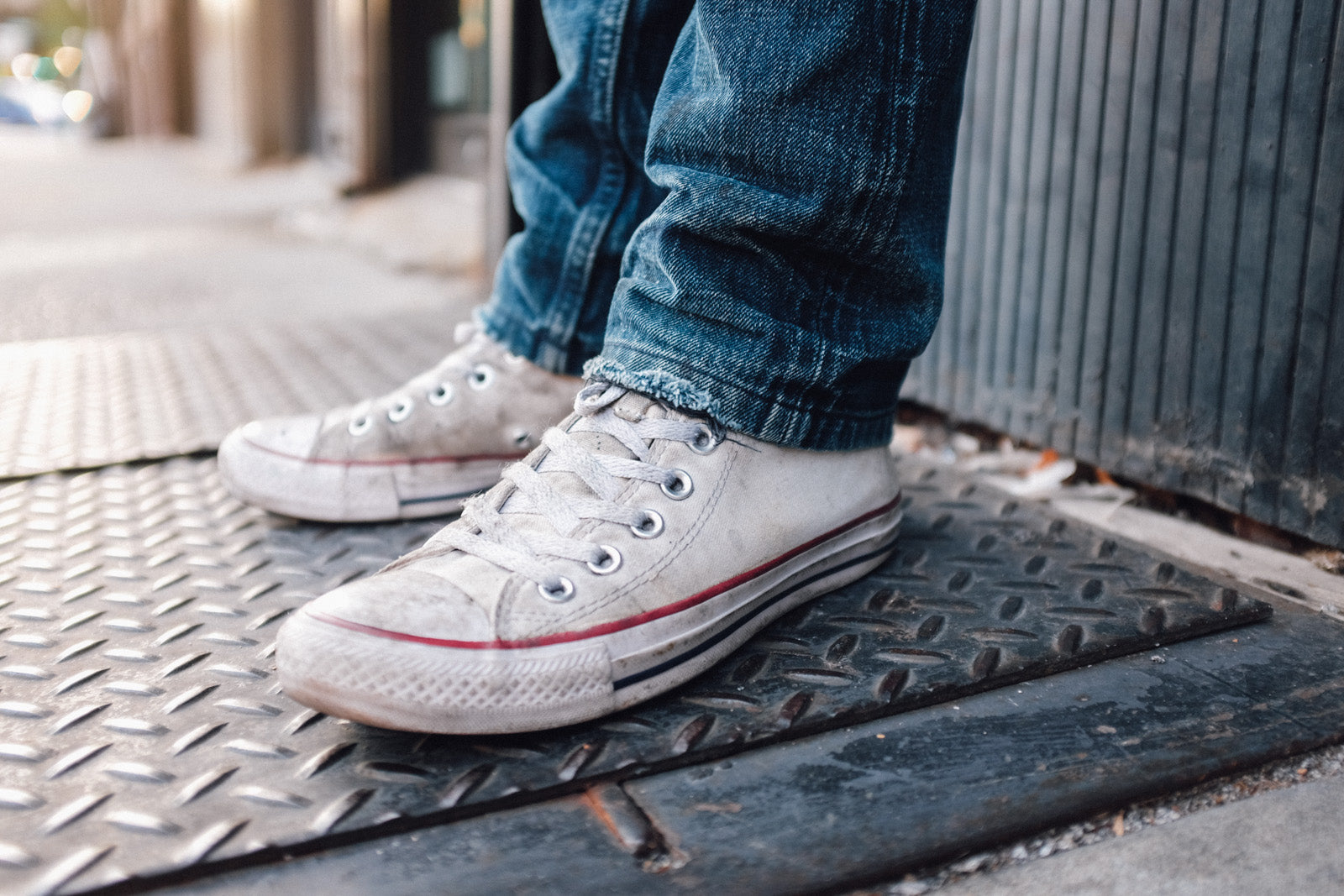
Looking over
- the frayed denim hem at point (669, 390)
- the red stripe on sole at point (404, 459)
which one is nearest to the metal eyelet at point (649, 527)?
the frayed denim hem at point (669, 390)

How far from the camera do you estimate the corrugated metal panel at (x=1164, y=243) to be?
1.23m

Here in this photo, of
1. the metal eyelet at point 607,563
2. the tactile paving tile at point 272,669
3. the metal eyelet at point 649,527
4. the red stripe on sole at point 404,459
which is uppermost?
the metal eyelet at point 649,527

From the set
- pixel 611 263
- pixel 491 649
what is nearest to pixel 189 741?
pixel 491 649

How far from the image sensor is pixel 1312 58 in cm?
119

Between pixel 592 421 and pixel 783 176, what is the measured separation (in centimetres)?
31

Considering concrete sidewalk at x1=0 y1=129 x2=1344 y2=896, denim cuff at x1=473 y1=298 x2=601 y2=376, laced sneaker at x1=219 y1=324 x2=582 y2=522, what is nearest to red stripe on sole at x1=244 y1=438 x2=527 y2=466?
laced sneaker at x1=219 y1=324 x2=582 y2=522

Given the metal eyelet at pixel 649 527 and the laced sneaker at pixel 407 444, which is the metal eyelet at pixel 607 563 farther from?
the laced sneaker at pixel 407 444

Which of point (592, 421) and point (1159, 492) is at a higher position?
point (592, 421)

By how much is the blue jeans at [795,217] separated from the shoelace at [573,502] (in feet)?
0.13

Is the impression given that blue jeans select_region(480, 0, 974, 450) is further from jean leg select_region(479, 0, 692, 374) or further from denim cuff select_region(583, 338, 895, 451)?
jean leg select_region(479, 0, 692, 374)

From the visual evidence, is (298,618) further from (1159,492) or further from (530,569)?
(1159,492)

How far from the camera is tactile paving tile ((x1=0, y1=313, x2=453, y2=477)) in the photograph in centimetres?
176

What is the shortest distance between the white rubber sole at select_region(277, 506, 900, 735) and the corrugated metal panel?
0.78 m

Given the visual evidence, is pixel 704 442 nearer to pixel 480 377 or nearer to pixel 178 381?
pixel 480 377
